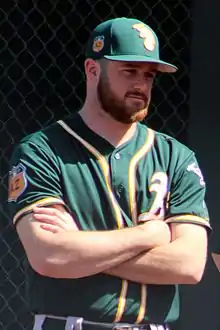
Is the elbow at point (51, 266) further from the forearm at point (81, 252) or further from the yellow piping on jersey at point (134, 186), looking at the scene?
the yellow piping on jersey at point (134, 186)

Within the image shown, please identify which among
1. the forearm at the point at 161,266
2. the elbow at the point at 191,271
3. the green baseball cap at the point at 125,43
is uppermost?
the green baseball cap at the point at 125,43

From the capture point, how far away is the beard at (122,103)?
236 centimetres

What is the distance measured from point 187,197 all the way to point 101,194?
262 millimetres

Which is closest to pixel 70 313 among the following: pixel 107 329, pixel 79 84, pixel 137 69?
pixel 107 329

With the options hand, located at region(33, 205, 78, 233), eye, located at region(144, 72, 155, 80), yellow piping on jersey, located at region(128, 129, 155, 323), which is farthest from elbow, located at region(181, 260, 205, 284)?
eye, located at region(144, 72, 155, 80)

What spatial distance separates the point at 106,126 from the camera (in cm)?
243

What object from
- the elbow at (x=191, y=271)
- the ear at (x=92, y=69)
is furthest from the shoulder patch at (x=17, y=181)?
the elbow at (x=191, y=271)

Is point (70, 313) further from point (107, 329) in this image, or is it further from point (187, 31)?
point (187, 31)

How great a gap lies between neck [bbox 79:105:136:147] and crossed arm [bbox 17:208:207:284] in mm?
280

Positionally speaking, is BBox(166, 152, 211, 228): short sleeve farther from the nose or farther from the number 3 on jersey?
the nose

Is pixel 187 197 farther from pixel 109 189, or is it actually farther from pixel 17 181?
pixel 17 181

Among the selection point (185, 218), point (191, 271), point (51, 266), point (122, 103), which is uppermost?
point (122, 103)

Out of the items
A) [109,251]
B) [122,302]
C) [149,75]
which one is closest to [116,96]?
[149,75]

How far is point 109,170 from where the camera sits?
2.35 meters
